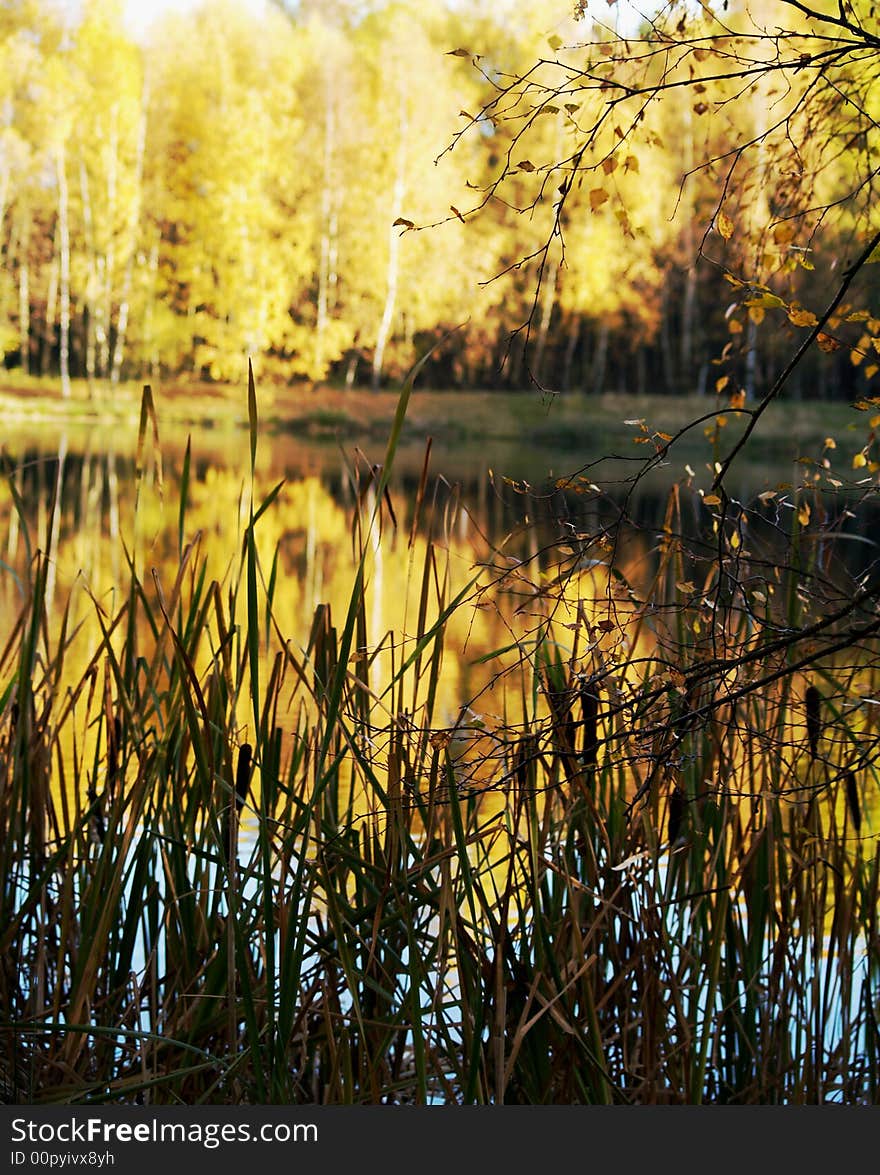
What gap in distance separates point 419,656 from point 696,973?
37 centimetres

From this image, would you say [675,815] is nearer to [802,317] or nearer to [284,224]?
[802,317]

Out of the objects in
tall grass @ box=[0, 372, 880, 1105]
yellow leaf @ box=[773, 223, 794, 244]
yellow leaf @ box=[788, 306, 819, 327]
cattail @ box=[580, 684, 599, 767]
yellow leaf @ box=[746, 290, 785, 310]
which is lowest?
tall grass @ box=[0, 372, 880, 1105]

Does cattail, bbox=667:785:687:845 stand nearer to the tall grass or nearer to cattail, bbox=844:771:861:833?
the tall grass

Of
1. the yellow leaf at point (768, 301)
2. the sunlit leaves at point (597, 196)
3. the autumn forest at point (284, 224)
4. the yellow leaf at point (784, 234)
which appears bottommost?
the yellow leaf at point (768, 301)

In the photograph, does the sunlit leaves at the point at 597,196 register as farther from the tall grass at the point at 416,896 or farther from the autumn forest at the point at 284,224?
the autumn forest at the point at 284,224

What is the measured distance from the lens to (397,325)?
12.6m

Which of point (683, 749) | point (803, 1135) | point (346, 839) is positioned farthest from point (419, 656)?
point (803, 1135)

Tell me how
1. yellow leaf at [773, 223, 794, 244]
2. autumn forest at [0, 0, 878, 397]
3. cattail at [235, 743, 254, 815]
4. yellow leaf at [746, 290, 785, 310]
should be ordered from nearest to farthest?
1. yellow leaf at [746, 290, 785, 310]
2. yellow leaf at [773, 223, 794, 244]
3. cattail at [235, 743, 254, 815]
4. autumn forest at [0, 0, 878, 397]

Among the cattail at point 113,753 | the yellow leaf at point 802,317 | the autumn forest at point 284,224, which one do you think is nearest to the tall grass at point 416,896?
the cattail at point 113,753

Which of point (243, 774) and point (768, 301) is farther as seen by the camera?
point (243, 774)

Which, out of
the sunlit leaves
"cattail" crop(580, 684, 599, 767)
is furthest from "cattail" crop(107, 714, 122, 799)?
the sunlit leaves

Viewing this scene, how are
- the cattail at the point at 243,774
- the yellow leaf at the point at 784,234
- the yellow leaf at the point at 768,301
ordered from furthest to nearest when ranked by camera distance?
1. the cattail at the point at 243,774
2. the yellow leaf at the point at 784,234
3. the yellow leaf at the point at 768,301

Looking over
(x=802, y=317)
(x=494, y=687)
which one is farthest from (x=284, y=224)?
(x=802, y=317)

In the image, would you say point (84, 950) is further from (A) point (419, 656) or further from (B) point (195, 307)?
(B) point (195, 307)
